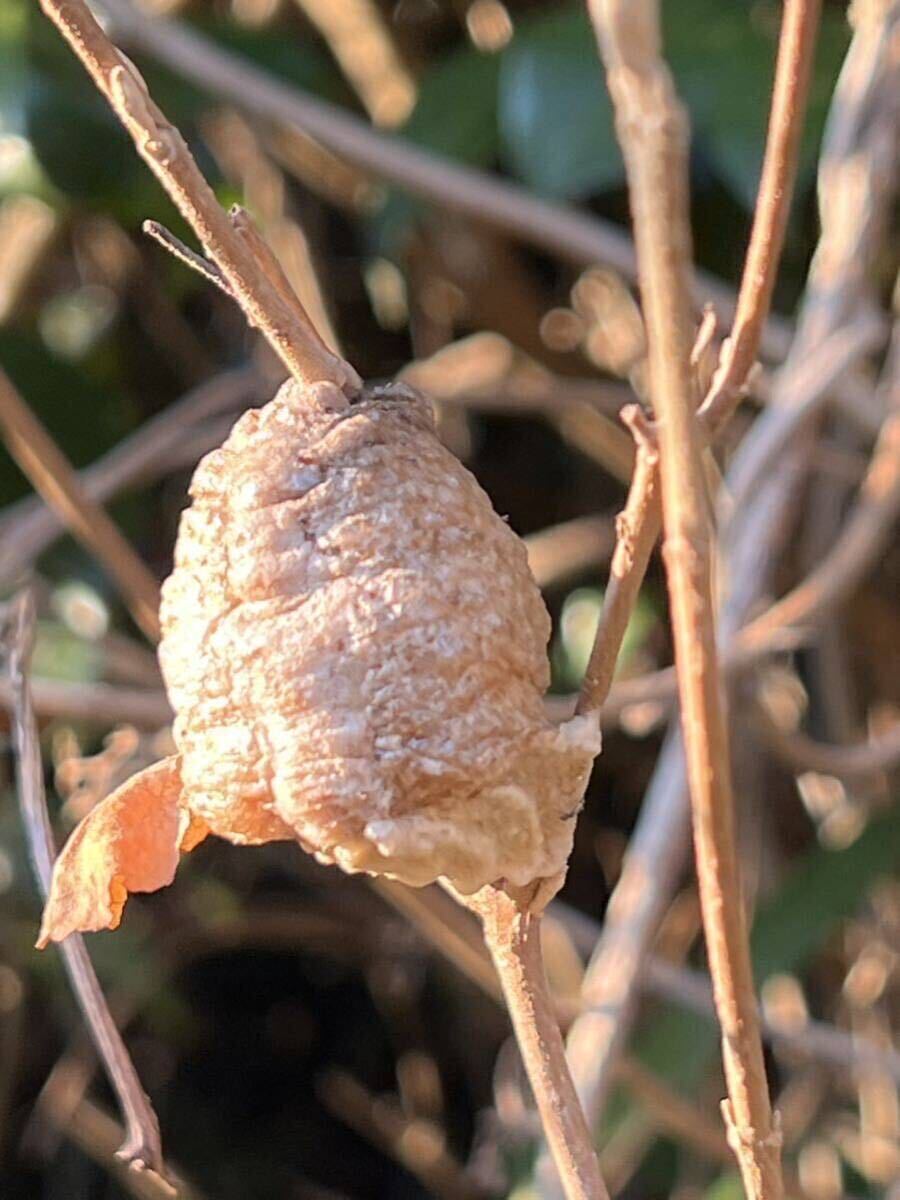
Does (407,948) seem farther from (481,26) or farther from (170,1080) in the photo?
(481,26)

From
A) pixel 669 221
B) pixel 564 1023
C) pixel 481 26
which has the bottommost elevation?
pixel 564 1023

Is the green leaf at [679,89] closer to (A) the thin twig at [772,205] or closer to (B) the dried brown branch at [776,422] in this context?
(B) the dried brown branch at [776,422]

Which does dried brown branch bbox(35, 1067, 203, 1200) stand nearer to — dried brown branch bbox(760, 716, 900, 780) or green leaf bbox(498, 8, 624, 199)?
dried brown branch bbox(760, 716, 900, 780)

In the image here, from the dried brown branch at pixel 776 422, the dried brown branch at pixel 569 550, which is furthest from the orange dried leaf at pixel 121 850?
the dried brown branch at pixel 569 550

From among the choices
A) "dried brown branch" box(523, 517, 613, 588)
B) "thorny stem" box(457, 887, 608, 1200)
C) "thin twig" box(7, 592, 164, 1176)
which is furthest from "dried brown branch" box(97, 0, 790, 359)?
"thorny stem" box(457, 887, 608, 1200)

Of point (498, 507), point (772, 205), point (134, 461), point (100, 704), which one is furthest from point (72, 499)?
point (498, 507)

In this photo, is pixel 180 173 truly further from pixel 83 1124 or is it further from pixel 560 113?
pixel 83 1124

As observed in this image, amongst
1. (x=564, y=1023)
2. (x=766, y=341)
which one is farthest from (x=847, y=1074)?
(x=766, y=341)
